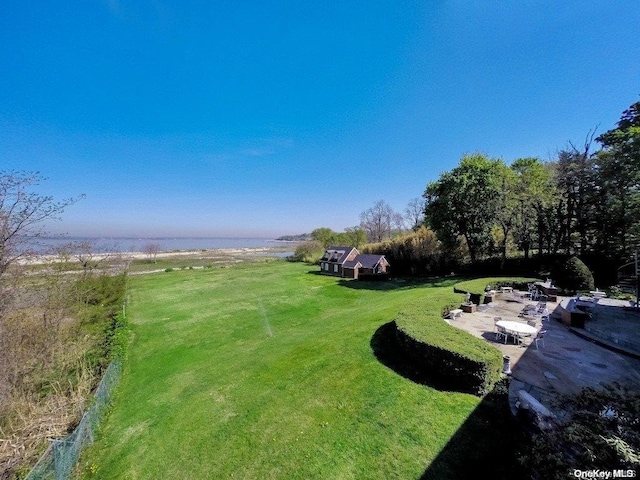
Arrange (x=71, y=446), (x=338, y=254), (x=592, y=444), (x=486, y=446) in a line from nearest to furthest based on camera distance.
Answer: (x=592, y=444) < (x=486, y=446) < (x=71, y=446) < (x=338, y=254)

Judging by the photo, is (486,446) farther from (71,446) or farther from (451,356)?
(71,446)

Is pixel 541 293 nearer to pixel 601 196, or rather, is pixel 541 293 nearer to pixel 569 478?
pixel 601 196

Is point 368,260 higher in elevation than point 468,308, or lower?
higher

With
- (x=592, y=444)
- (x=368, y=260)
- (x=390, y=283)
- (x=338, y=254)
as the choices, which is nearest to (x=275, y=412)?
(x=592, y=444)

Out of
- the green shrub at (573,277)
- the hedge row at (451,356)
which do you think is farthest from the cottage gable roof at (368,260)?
the hedge row at (451,356)

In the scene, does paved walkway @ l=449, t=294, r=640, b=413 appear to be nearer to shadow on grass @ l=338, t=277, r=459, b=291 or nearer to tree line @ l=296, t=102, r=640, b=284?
tree line @ l=296, t=102, r=640, b=284

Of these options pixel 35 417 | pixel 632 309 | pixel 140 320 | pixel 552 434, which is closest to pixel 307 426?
pixel 552 434

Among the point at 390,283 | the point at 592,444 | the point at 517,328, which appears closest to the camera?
the point at 592,444
